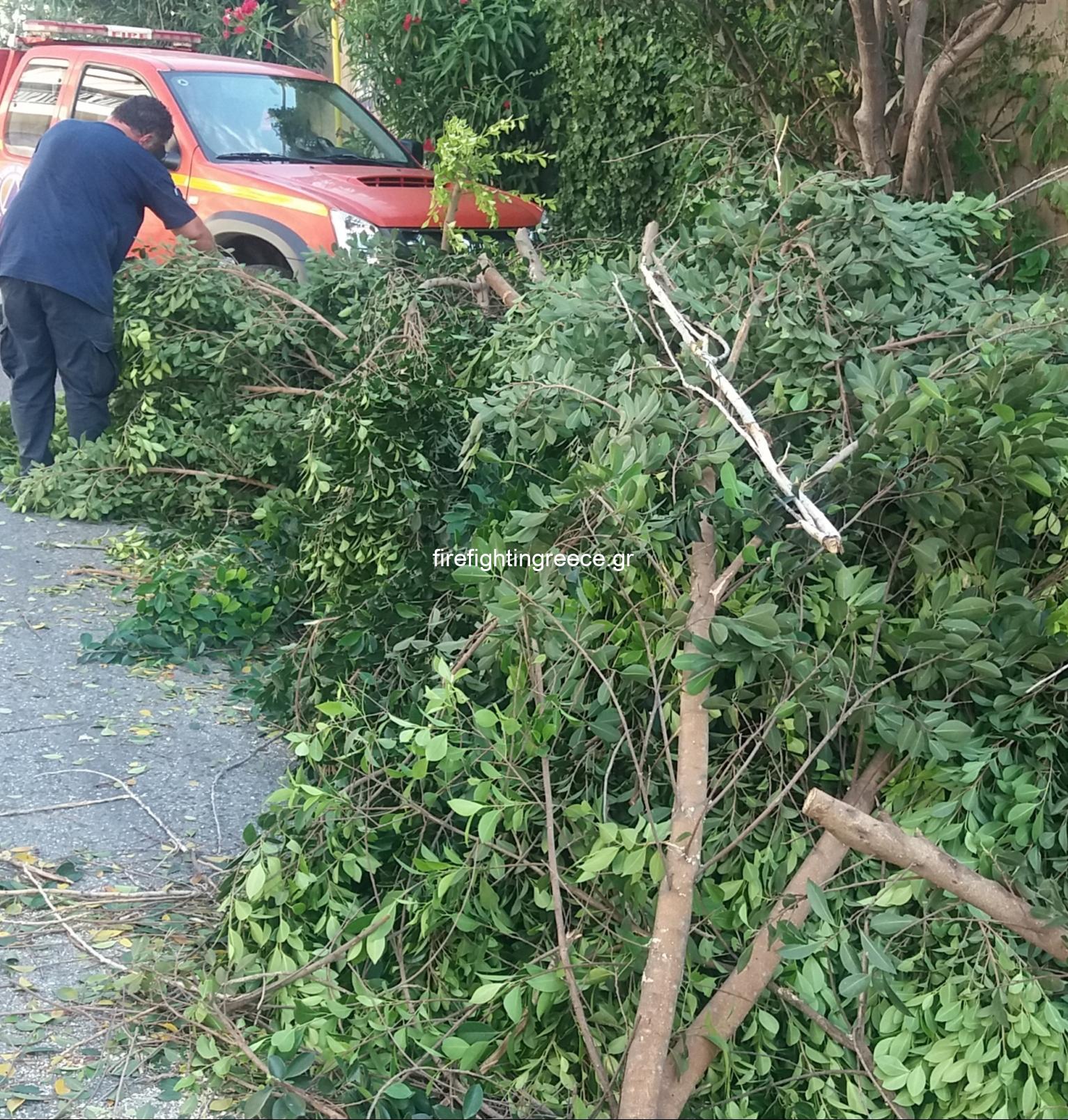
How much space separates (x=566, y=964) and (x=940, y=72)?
389cm

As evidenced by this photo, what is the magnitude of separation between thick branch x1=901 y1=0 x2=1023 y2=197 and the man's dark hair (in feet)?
13.9

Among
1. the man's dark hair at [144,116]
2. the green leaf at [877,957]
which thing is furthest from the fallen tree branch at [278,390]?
the green leaf at [877,957]

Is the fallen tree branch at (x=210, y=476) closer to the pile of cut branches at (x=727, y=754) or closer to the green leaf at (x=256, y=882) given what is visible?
the pile of cut branches at (x=727, y=754)

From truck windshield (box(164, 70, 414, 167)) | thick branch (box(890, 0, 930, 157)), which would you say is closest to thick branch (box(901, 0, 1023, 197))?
thick branch (box(890, 0, 930, 157))

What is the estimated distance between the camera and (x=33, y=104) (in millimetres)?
9109

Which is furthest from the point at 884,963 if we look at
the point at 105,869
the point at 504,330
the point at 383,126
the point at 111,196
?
the point at 383,126

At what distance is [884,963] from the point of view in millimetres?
2375

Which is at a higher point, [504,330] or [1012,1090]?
[504,330]

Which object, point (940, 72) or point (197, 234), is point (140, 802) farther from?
point (940, 72)

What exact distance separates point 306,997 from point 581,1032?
70cm

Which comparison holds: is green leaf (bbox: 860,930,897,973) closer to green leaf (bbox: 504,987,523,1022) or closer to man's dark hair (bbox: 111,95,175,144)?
green leaf (bbox: 504,987,523,1022)

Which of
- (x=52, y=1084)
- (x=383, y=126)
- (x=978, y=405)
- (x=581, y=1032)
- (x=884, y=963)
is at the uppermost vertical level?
(x=383, y=126)

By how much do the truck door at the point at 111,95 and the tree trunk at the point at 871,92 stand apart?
4699mm

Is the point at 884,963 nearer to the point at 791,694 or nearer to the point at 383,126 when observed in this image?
the point at 791,694
